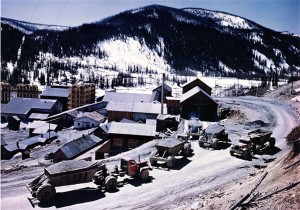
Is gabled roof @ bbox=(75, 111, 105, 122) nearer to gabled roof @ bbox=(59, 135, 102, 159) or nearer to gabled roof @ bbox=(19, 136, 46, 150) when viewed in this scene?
gabled roof @ bbox=(19, 136, 46, 150)

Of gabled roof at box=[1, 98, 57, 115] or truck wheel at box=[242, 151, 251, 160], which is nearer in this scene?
truck wheel at box=[242, 151, 251, 160]

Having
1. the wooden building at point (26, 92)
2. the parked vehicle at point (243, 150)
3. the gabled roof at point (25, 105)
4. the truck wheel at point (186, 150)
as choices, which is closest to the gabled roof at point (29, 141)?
the gabled roof at point (25, 105)

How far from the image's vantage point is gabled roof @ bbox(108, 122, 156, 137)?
4097cm

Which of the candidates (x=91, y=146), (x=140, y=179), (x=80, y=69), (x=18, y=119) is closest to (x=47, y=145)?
(x=91, y=146)

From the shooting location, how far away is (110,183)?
64.7 feet

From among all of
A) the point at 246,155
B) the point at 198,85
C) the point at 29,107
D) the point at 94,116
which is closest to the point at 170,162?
the point at 246,155

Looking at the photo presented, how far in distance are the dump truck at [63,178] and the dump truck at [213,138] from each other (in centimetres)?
1261

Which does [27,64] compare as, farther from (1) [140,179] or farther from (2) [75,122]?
(1) [140,179]

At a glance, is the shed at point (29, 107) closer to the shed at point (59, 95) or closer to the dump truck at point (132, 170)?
the shed at point (59, 95)

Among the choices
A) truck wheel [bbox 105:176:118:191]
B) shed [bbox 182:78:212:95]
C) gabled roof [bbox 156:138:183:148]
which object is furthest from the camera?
shed [bbox 182:78:212:95]

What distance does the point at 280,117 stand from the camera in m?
43.9

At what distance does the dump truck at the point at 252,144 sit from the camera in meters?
26.3

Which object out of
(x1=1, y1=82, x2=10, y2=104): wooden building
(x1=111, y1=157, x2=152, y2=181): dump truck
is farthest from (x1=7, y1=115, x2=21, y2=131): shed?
(x1=111, y1=157, x2=152, y2=181): dump truck

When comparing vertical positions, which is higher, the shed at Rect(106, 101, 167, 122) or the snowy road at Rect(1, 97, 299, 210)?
the shed at Rect(106, 101, 167, 122)
